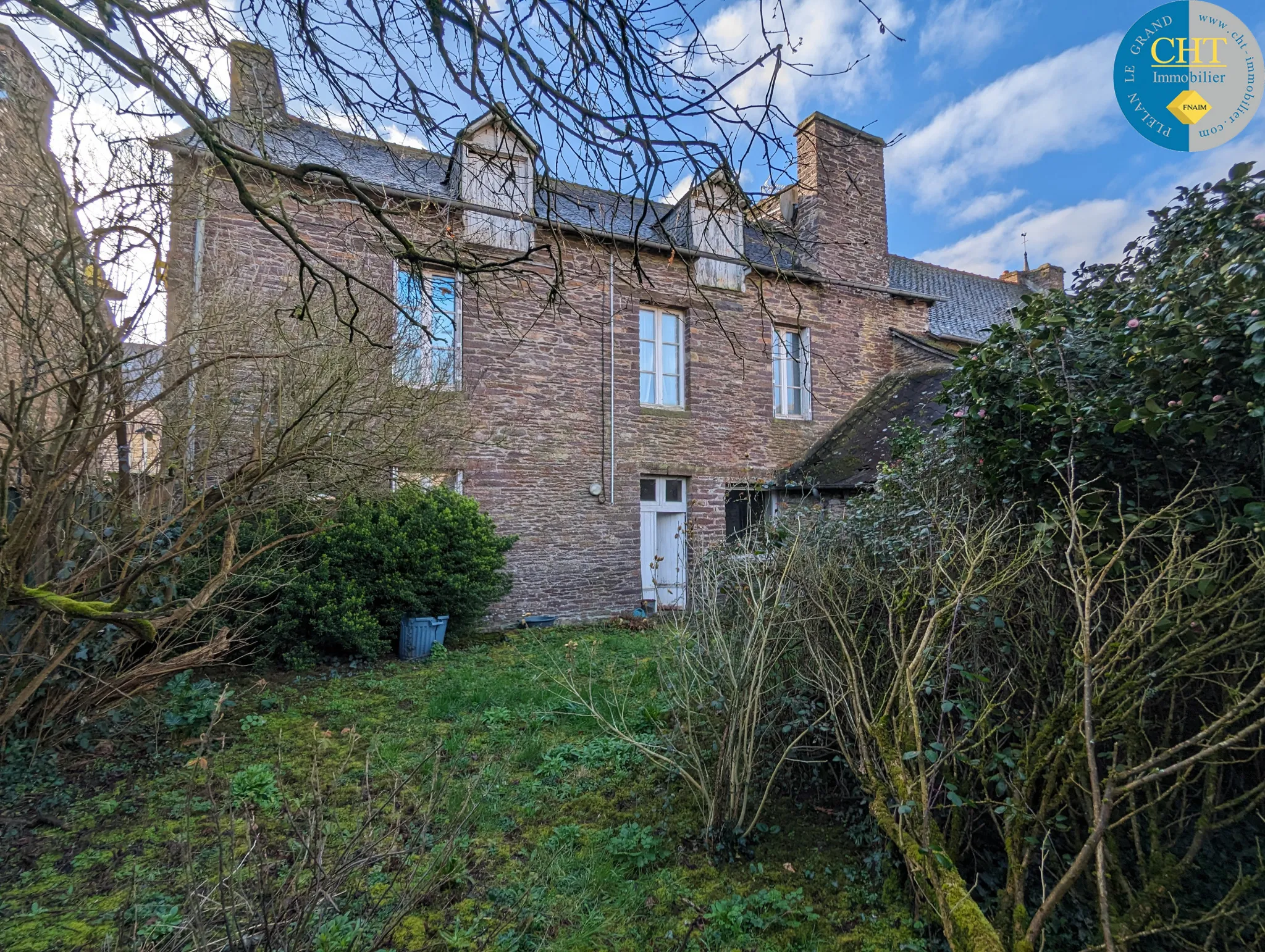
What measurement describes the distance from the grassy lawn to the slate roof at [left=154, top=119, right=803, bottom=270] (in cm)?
260

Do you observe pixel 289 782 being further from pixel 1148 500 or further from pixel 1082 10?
pixel 1082 10

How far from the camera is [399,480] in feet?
25.5

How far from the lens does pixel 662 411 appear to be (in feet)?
37.5

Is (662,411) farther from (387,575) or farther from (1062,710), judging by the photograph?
(1062,710)

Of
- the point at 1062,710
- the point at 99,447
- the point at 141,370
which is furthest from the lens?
the point at 141,370

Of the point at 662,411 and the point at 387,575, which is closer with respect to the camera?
the point at 387,575

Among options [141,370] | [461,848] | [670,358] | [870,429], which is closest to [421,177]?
[670,358]

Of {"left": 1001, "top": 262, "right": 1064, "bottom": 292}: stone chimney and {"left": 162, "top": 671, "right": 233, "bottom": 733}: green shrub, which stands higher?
{"left": 1001, "top": 262, "right": 1064, "bottom": 292}: stone chimney

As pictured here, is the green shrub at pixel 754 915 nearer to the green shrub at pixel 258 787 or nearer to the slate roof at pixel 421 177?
the green shrub at pixel 258 787

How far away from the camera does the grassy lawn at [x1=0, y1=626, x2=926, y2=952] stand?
249 centimetres

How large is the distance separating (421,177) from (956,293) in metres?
13.7

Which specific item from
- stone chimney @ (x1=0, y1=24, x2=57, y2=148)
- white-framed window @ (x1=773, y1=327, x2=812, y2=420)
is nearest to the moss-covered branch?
stone chimney @ (x1=0, y1=24, x2=57, y2=148)

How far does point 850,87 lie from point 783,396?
1040 centimetres

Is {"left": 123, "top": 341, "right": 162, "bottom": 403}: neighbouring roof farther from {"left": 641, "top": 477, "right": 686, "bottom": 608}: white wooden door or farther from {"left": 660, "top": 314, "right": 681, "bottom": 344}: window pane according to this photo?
{"left": 660, "top": 314, "right": 681, "bottom": 344}: window pane
